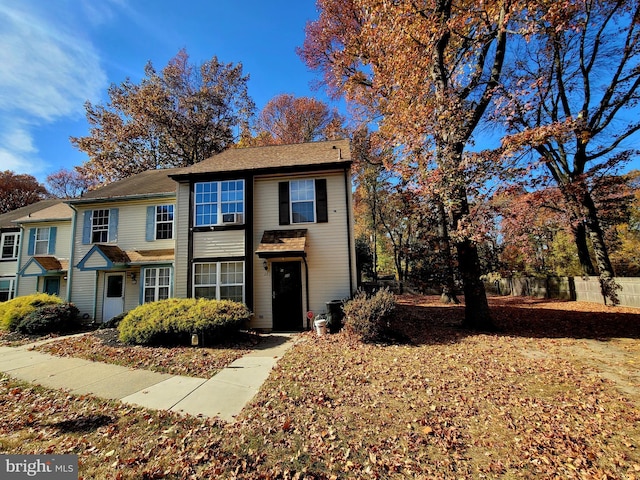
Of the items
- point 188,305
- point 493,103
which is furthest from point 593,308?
point 188,305

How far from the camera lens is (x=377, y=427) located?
3.80 meters

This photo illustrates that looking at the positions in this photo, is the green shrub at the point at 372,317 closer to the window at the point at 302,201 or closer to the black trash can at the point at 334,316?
the black trash can at the point at 334,316

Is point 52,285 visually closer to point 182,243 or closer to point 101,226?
point 101,226

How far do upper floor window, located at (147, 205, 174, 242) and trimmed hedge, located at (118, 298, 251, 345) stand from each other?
4.92 m

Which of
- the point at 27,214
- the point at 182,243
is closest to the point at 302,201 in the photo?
the point at 182,243

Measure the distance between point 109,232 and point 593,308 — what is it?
22.5 meters

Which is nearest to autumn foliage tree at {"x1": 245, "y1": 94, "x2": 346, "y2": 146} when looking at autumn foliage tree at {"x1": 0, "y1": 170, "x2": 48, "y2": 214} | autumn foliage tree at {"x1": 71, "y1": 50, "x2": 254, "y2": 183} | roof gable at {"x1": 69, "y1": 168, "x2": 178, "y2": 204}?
autumn foliage tree at {"x1": 71, "y1": 50, "x2": 254, "y2": 183}

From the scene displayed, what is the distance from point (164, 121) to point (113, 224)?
12.1m

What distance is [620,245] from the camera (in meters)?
18.1

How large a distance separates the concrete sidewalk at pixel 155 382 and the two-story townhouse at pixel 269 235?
3.34m

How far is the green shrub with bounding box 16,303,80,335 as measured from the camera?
409 inches

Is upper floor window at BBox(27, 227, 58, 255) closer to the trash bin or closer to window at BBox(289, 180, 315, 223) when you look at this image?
window at BBox(289, 180, 315, 223)

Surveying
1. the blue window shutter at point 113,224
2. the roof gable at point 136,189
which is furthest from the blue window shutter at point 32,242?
the blue window shutter at point 113,224

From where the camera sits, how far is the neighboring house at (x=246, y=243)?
34.9 ft
